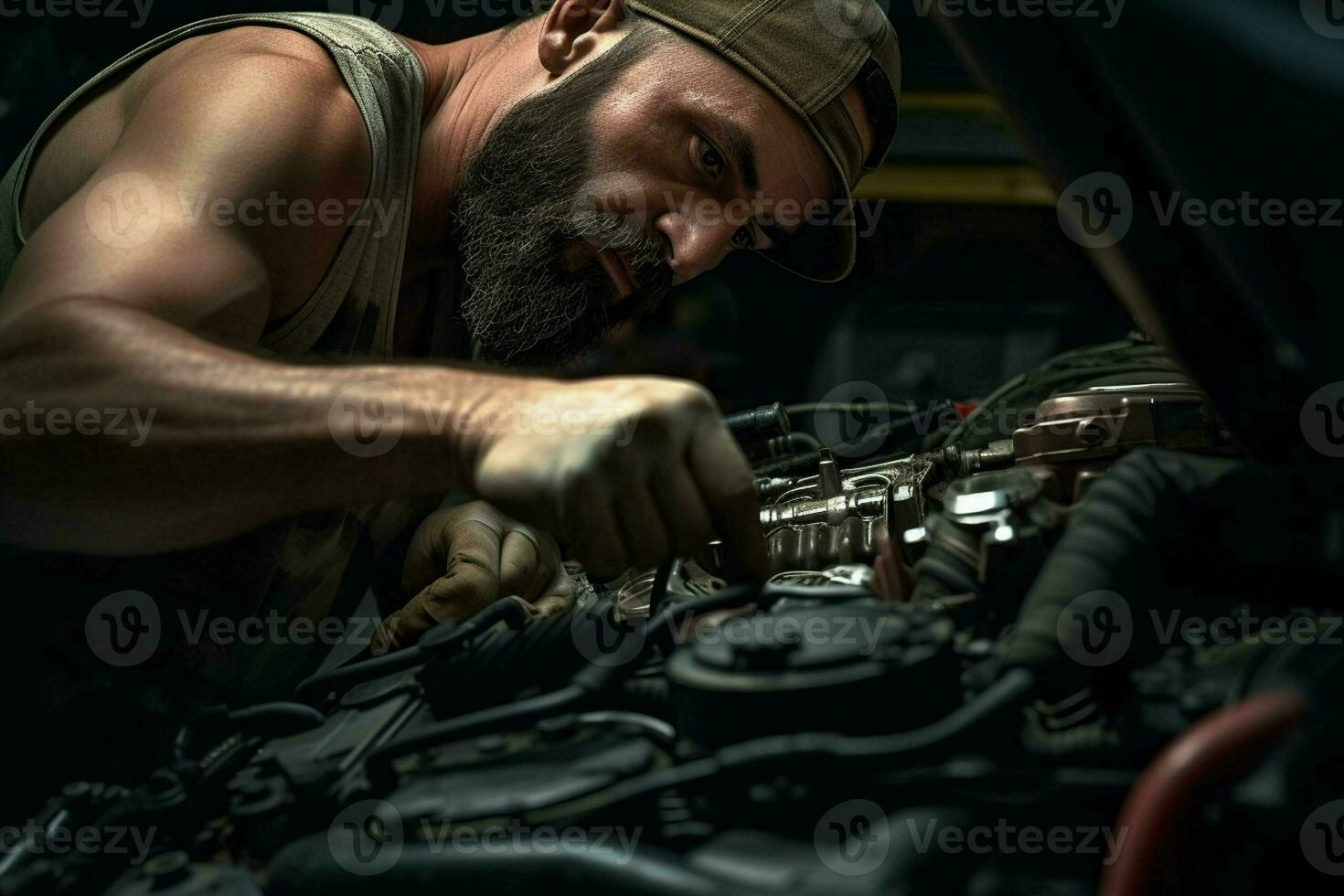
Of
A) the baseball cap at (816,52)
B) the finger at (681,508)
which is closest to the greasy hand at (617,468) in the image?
the finger at (681,508)

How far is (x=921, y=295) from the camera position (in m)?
2.11

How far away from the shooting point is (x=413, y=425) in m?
0.66

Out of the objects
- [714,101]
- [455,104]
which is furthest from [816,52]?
[455,104]

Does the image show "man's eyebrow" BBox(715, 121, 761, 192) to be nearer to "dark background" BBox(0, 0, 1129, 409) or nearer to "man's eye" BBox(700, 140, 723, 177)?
"man's eye" BBox(700, 140, 723, 177)

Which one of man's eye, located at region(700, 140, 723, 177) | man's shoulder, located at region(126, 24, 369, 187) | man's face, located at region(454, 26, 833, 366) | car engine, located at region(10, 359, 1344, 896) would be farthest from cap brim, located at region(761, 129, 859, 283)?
car engine, located at region(10, 359, 1344, 896)

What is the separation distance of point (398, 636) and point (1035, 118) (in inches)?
29.8

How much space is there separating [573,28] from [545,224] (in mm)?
223

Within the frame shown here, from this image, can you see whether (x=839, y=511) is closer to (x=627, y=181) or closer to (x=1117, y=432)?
(x=1117, y=432)

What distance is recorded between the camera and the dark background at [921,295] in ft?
6.45

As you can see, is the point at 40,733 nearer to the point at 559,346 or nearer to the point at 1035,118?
the point at 559,346

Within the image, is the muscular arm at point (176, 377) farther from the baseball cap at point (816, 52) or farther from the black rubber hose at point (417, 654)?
the baseball cap at point (816, 52)

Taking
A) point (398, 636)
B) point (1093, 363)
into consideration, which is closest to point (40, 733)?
point (398, 636)

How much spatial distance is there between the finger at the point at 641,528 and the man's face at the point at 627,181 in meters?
0.57

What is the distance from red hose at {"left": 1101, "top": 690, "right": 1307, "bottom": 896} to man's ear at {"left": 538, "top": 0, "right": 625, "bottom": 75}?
978 mm
